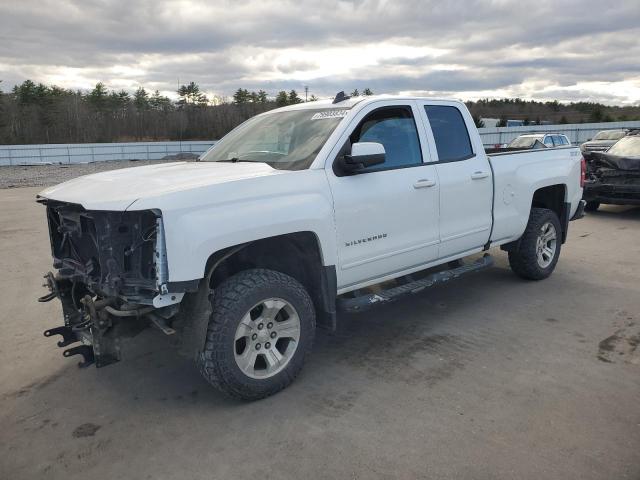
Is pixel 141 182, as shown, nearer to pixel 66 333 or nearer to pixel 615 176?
pixel 66 333

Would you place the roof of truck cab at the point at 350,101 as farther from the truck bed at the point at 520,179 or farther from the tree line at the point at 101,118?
the tree line at the point at 101,118

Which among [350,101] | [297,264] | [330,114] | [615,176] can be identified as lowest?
[297,264]

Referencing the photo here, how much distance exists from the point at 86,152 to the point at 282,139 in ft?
122

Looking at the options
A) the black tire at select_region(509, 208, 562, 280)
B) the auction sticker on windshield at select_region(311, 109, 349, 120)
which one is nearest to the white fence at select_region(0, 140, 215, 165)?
the black tire at select_region(509, 208, 562, 280)

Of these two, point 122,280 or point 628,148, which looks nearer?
point 122,280

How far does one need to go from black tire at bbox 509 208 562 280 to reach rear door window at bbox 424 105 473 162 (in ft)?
4.80

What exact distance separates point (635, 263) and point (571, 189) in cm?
161

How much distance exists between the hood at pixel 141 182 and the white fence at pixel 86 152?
112ft

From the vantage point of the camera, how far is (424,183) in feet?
15.1

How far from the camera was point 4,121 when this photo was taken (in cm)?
6234

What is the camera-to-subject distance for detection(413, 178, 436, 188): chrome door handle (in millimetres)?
4534

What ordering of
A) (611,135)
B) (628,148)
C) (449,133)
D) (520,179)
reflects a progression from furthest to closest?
(611,135) < (628,148) < (520,179) < (449,133)

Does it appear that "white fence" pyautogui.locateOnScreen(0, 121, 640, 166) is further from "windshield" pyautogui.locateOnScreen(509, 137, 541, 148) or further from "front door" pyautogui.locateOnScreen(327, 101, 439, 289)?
"front door" pyautogui.locateOnScreen(327, 101, 439, 289)

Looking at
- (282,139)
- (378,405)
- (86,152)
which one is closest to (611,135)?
(282,139)
